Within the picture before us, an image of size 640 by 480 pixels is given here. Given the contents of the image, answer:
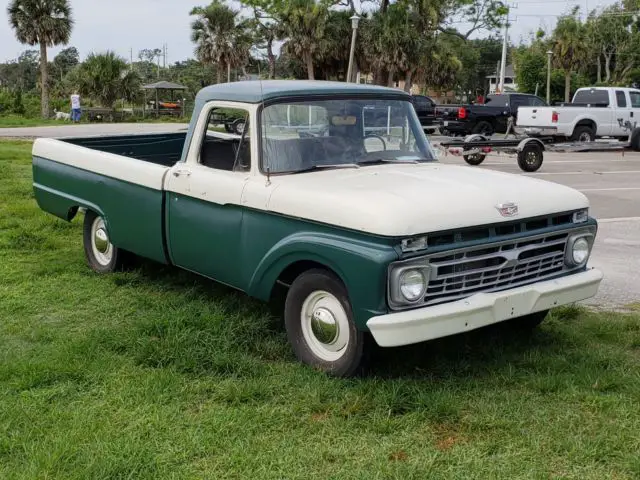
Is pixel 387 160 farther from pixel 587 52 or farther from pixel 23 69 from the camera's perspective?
pixel 23 69

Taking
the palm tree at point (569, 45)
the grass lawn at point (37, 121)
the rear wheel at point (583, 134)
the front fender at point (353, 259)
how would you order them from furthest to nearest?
the palm tree at point (569, 45) → the grass lawn at point (37, 121) → the rear wheel at point (583, 134) → the front fender at point (353, 259)

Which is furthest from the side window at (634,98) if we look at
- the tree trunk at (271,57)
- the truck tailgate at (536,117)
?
the tree trunk at (271,57)

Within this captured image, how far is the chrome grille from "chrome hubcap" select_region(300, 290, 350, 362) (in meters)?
0.54

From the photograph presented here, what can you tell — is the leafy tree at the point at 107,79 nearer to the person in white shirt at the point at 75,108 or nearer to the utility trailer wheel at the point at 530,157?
the person in white shirt at the point at 75,108

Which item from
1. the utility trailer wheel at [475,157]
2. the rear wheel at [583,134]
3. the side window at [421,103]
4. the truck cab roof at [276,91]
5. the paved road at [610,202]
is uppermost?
the side window at [421,103]

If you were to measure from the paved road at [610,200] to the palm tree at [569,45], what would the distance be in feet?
117

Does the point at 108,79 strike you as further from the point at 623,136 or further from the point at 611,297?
the point at 611,297

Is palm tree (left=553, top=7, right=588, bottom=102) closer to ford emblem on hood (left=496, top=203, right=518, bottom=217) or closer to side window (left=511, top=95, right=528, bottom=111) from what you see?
side window (left=511, top=95, right=528, bottom=111)

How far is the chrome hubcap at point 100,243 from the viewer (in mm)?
6953

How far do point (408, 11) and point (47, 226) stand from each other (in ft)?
120

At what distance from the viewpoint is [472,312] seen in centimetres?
433

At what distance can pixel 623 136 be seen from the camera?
22922 millimetres

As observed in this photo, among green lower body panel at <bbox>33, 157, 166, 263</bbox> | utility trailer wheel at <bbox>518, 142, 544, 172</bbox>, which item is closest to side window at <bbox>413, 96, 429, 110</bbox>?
utility trailer wheel at <bbox>518, 142, 544, 172</bbox>

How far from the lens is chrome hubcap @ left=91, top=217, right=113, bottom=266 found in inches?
274
